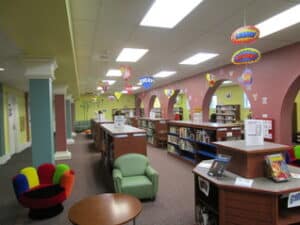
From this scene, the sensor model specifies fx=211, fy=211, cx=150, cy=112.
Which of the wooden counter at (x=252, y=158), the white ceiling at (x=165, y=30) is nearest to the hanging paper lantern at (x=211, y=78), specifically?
the white ceiling at (x=165, y=30)

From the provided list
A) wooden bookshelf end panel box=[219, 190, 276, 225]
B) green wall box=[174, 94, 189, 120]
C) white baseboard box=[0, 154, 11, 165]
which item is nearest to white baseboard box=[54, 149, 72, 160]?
white baseboard box=[0, 154, 11, 165]

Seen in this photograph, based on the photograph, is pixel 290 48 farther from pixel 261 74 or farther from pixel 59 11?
pixel 59 11

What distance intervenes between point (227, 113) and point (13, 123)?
10977 mm

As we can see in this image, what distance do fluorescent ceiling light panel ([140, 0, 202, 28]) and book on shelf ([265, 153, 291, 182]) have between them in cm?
202

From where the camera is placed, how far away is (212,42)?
4223 millimetres

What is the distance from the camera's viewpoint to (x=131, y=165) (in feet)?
13.2

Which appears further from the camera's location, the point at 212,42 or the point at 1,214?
the point at 212,42

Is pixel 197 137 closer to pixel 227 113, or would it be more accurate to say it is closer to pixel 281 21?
pixel 281 21

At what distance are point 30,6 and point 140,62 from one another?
398 centimetres

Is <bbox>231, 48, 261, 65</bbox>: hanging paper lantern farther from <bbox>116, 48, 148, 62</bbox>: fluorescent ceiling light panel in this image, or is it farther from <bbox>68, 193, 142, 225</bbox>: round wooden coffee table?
<bbox>68, 193, 142, 225</bbox>: round wooden coffee table

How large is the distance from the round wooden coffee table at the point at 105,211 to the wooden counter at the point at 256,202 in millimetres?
942

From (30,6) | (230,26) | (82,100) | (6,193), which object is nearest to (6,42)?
(30,6)

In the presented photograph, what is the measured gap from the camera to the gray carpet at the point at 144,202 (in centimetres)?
322

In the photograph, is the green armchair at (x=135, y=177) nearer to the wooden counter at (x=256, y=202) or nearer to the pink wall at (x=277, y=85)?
the wooden counter at (x=256, y=202)
